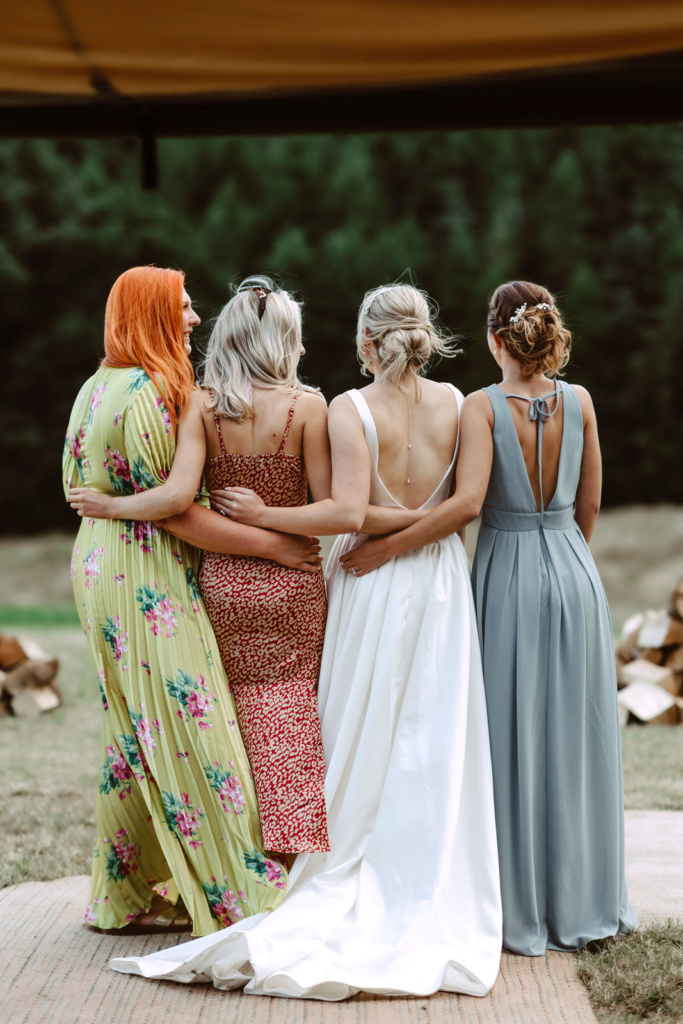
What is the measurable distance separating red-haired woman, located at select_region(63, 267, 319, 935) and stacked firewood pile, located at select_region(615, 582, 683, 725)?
3.43 meters

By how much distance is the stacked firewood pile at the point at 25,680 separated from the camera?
6.03 metres

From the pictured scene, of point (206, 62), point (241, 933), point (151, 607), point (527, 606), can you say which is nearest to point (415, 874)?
point (241, 933)

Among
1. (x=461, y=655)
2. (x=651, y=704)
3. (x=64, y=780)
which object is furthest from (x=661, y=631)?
(x=461, y=655)

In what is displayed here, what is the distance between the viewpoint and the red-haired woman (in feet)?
8.86

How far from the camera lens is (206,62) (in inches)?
132

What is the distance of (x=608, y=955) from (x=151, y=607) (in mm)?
1436

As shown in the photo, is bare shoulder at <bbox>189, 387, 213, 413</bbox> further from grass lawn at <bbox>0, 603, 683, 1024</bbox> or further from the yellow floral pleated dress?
grass lawn at <bbox>0, 603, 683, 1024</bbox>

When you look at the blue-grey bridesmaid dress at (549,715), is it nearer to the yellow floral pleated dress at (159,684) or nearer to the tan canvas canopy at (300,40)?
the yellow floral pleated dress at (159,684)

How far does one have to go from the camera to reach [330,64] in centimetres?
337

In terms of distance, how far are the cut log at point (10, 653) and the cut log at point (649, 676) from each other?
3426 millimetres

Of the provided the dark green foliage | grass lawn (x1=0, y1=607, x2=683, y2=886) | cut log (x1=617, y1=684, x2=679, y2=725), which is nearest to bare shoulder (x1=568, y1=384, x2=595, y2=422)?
grass lawn (x1=0, y1=607, x2=683, y2=886)

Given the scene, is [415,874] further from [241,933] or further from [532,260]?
[532,260]

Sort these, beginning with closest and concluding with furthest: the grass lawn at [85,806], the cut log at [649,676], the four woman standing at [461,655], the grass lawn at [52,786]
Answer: the grass lawn at [85,806], the four woman standing at [461,655], the grass lawn at [52,786], the cut log at [649,676]

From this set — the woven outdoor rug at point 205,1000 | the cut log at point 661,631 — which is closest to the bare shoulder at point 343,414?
the woven outdoor rug at point 205,1000
